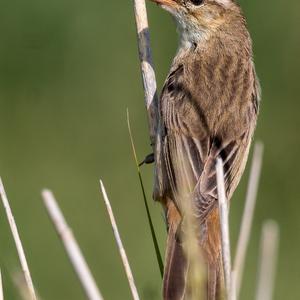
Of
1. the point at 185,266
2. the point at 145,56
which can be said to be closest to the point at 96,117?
the point at 145,56

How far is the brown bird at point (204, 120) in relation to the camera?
5680mm

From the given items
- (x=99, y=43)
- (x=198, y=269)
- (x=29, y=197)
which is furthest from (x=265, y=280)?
(x=99, y=43)

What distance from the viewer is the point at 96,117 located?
370 inches

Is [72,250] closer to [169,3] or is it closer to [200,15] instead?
[169,3]

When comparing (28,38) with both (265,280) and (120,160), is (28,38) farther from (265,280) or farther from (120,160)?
(265,280)

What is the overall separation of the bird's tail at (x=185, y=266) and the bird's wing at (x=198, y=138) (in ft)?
0.90

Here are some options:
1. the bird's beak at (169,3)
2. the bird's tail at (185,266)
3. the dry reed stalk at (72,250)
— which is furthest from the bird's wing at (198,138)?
the dry reed stalk at (72,250)

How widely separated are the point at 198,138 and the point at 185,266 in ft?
3.88

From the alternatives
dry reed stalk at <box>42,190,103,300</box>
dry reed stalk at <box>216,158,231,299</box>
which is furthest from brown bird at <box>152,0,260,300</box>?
dry reed stalk at <box>42,190,103,300</box>

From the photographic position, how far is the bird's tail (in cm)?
517

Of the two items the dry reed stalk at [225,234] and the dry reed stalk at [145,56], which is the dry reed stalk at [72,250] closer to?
the dry reed stalk at [225,234]

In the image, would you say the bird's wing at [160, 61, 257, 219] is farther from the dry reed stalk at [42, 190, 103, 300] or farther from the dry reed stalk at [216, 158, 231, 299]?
the dry reed stalk at [42, 190, 103, 300]

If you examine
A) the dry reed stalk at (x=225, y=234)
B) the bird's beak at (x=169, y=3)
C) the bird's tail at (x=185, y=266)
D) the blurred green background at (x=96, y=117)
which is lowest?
the blurred green background at (x=96, y=117)

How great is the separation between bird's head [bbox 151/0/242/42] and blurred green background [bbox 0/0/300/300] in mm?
1530
